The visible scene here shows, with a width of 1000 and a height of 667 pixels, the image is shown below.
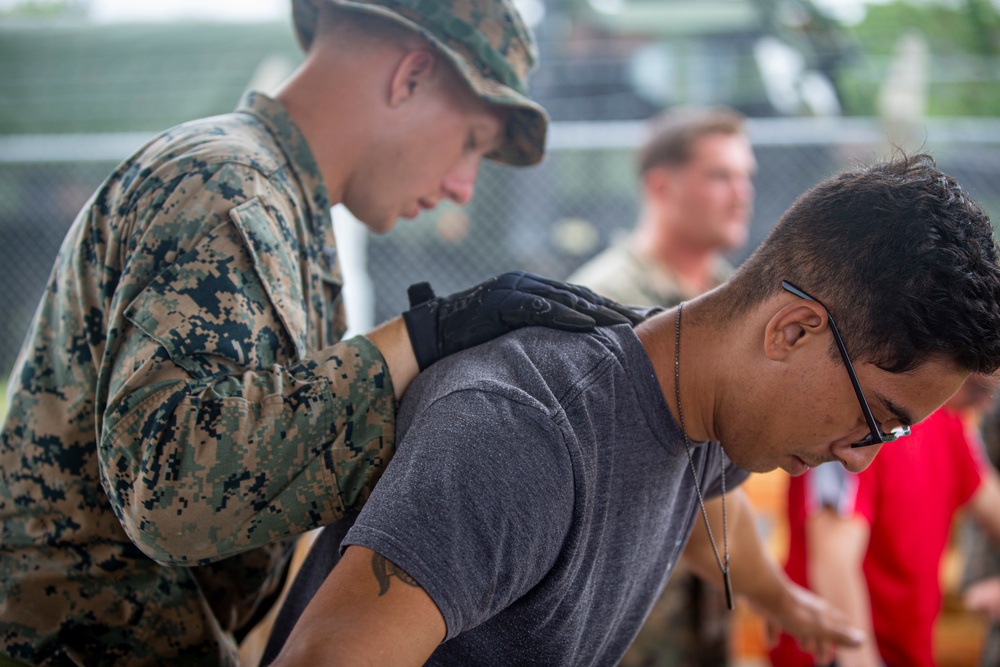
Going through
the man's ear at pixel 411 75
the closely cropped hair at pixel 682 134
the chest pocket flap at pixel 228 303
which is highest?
the man's ear at pixel 411 75

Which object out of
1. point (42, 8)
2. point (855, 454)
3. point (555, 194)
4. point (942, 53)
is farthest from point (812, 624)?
point (42, 8)

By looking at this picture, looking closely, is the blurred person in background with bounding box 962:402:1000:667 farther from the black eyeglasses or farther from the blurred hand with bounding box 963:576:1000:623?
the black eyeglasses

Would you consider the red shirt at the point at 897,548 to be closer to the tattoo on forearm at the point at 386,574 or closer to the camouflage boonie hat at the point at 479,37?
the camouflage boonie hat at the point at 479,37

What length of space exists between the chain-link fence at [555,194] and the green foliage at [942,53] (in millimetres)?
950

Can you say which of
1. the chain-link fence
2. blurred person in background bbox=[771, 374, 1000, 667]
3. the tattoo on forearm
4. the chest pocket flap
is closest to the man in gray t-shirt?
the tattoo on forearm

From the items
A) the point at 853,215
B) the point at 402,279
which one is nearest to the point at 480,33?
the point at 853,215

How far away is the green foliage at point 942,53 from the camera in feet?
25.3

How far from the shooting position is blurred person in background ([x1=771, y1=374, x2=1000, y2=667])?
3209mm

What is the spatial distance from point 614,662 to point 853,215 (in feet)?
3.19

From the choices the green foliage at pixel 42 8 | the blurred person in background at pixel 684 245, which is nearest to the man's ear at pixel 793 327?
the blurred person in background at pixel 684 245

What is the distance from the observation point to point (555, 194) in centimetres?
670

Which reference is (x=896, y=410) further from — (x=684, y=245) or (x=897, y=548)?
(x=684, y=245)

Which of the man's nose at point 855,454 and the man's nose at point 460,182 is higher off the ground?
the man's nose at point 460,182

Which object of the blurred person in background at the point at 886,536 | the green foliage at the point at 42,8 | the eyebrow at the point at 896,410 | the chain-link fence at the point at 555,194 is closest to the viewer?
the eyebrow at the point at 896,410
